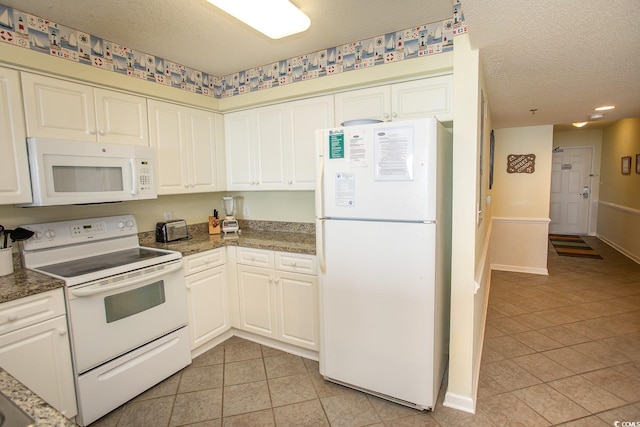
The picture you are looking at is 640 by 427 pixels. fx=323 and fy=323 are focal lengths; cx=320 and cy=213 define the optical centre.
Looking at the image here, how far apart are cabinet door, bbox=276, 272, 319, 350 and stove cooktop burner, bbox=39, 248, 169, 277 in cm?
94

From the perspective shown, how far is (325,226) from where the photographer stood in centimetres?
210

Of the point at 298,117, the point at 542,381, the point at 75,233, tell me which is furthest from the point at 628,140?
the point at 75,233

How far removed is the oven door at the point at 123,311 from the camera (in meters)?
1.85

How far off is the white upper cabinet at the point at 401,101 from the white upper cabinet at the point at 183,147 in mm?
1317

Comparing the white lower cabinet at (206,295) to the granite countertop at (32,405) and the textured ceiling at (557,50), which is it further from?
the textured ceiling at (557,50)

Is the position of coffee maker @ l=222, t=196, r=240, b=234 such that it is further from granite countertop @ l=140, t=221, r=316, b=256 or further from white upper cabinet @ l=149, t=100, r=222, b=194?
white upper cabinet @ l=149, t=100, r=222, b=194

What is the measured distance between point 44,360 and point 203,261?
1.10 meters

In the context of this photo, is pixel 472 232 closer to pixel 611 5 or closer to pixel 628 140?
pixel 611 5

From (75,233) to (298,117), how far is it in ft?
6.21

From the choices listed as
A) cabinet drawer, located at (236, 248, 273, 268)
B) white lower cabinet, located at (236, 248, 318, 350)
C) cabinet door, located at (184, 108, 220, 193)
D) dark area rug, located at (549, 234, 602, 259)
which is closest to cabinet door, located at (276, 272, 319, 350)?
white lower cabinet, located at (236, 248, 318, 350)

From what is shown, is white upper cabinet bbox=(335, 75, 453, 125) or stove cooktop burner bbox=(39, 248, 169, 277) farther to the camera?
white upper cabinet bbox=(335, 75, 453, 125)

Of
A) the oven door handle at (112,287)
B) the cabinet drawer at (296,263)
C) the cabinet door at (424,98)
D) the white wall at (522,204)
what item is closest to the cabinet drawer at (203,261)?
the oven door handle at (112,287)

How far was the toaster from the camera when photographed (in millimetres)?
2779

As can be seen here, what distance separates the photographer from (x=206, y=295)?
2.64m
